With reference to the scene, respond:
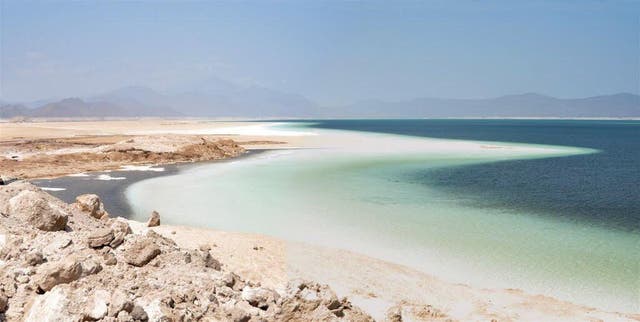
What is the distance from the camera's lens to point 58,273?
6129 millimetres

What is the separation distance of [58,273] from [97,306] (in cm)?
87

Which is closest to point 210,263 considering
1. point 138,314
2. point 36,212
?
point 138,314

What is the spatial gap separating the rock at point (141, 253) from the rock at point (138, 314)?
1507 millimetres

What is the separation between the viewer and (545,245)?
44.1 ft

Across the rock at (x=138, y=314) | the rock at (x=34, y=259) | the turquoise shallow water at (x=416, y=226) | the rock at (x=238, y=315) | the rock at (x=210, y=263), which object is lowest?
the turquoise shallow water at (x=416, y=226)

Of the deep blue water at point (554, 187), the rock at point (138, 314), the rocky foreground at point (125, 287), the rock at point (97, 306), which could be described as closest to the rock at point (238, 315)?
the rocky foreground at point (125, 287)

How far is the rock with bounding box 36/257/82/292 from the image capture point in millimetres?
6098

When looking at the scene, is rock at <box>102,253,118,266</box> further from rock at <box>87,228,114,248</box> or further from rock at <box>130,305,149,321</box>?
rock at <box>130,305,149,321</box>

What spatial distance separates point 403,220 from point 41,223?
10.8m

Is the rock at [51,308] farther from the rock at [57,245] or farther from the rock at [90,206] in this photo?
the rock at [90,206]

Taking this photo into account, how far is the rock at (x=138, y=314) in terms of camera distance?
5.68 meters

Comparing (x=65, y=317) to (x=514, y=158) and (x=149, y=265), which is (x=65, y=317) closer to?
(x=149, y=265)

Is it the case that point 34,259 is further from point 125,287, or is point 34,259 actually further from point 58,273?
point 125,287

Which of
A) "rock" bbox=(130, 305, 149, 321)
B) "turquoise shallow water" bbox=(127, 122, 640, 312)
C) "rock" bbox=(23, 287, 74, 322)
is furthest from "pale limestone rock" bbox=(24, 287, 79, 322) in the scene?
"turquoise shallow water" bbox=(127, 122, 640, 312)
